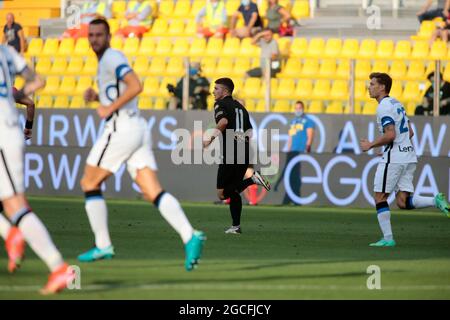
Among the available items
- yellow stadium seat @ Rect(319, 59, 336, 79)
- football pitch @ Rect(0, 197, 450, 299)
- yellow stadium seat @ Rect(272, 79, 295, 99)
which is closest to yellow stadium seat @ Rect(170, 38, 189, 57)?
yellow stadium seat @ Rect(272, 79, 295, 99)

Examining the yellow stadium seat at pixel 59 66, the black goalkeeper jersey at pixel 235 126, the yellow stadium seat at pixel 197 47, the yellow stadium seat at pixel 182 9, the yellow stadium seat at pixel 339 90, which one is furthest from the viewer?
the yellow stadium seat at pixel 182 9

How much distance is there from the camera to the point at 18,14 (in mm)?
32188

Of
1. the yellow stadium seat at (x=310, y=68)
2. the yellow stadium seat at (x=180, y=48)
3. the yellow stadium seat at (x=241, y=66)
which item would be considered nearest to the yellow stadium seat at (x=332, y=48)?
the yellow stadium seat at (x=310, y=68)

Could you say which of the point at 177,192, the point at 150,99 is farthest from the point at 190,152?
the point at 150,99

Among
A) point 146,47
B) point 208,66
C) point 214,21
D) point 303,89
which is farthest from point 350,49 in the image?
point 146,47

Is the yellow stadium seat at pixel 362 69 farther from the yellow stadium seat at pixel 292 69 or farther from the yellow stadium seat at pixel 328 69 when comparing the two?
the yellow stadium seat at pixel 292 69

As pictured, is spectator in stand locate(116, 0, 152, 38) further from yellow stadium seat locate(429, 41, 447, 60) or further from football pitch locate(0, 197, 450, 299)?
football pitch locate(0, 197, 450, 299)

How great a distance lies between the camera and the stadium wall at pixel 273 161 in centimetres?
2306

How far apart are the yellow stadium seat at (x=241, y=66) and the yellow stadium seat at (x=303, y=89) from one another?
1.35m

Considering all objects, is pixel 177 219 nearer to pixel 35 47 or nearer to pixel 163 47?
pixel 163 47

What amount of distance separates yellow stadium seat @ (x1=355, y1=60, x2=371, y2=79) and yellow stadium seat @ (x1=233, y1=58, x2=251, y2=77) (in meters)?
2.59
